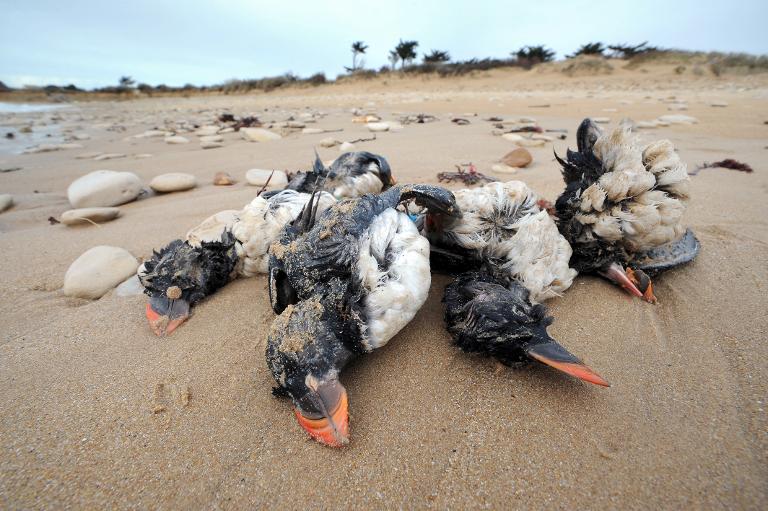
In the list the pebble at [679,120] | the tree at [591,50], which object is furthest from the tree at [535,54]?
the pebble at [679,120]

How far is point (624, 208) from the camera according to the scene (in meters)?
1.77

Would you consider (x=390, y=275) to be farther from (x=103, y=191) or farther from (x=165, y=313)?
(x=103, y=191)

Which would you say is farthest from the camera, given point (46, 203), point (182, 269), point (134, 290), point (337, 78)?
point (337, 78)

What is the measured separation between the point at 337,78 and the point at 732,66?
21545 millimetres

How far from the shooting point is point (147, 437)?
1.28 meters

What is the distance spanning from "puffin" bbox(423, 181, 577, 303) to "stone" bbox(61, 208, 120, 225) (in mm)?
3243

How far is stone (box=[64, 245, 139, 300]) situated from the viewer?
7.28 feet

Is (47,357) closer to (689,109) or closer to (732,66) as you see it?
(689,109)

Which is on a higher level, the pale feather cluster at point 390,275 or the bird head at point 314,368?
the pale feather cluster at point 390,275

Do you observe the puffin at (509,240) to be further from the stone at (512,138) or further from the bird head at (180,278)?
the stone at (512,138)

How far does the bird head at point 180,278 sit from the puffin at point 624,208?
197 centimetres

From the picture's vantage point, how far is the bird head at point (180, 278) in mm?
1864

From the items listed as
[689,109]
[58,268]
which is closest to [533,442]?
[58,268]

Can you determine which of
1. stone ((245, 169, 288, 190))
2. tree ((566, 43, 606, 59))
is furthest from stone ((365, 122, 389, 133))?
tree ((566, 43, 606, 59))
